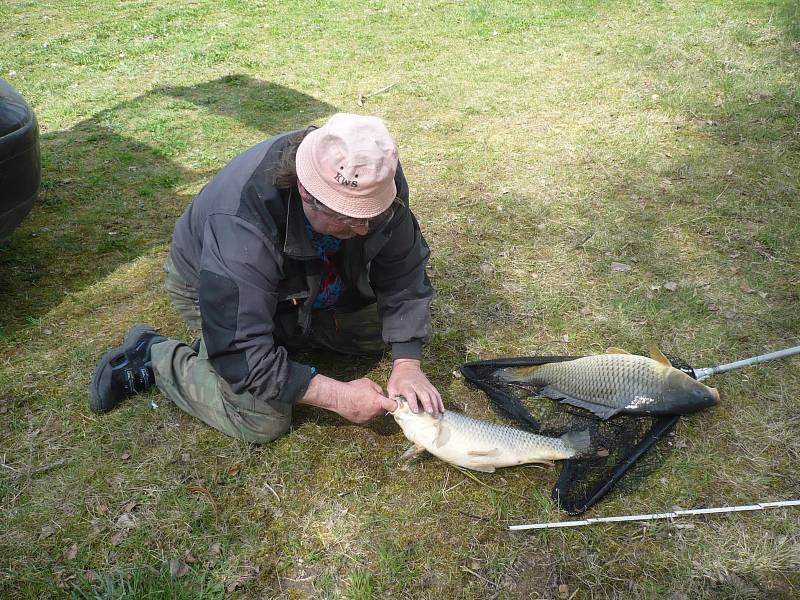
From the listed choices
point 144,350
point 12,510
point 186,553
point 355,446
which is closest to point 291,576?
point 186,553

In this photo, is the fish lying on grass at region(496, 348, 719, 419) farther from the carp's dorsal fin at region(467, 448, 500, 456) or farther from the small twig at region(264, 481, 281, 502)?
the small twig at region(264, 481, 281, 502)

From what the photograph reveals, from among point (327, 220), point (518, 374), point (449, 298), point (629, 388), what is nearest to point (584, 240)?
point (449, 298)

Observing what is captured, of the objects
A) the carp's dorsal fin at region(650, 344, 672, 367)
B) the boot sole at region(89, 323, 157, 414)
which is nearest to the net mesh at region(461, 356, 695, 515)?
the carp's dorsal fin at region(650, 344, 672, 367)

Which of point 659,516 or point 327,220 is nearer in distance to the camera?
point 327,220

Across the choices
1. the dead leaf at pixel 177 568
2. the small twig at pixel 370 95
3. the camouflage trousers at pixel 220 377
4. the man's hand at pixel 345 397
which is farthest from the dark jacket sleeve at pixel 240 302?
the small twig at pixel 370 95

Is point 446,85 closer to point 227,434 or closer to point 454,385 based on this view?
point 454,385

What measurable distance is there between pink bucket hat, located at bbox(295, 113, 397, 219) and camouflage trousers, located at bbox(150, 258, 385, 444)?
2.84 ft

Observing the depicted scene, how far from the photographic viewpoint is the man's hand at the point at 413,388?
8.56 ft

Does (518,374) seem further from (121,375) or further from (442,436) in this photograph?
(121,375)

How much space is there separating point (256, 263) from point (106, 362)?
129 centimetres

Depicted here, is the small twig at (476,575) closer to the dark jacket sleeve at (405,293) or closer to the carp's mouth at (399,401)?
the carp's mouth at (399,401)

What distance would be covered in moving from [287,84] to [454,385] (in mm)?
5408

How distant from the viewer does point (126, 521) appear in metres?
2.58

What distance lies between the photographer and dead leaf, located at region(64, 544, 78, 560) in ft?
8.04
